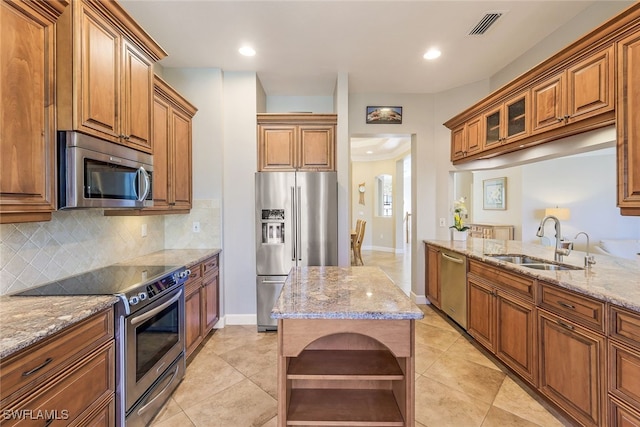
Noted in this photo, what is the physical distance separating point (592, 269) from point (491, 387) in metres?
1.20

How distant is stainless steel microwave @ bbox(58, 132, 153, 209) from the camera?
4.88 feet

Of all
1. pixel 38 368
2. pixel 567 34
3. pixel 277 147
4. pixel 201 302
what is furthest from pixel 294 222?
pixel 567 34

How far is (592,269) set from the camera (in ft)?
6.83

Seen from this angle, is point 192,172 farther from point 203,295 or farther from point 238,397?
point 238,397

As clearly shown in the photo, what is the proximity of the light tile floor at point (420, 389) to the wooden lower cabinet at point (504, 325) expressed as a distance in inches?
7.4

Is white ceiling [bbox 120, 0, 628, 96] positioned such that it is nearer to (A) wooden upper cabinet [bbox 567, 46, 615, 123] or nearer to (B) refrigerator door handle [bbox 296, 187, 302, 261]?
(A) wooden upper cabinet [bbox 567, 46, 615, 123]

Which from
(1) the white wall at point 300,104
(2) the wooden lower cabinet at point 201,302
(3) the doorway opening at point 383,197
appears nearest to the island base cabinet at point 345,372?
(2) the wooden lower cabinet at point 201,302

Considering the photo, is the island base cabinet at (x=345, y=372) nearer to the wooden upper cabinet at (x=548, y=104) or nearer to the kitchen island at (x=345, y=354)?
the kitchen island at (x=345, y=354)

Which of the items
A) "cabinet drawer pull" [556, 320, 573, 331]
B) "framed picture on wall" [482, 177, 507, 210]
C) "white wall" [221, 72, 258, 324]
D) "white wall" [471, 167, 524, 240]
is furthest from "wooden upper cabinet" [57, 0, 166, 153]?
"framed picture on wall" [482, 177, 507, 210]

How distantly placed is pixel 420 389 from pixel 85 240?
2857 millimetres

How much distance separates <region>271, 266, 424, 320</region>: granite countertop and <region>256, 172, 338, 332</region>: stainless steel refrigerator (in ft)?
3.57

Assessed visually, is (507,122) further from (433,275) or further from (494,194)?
(494,194)

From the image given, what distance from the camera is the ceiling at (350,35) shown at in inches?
90.5

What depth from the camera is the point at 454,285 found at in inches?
126
